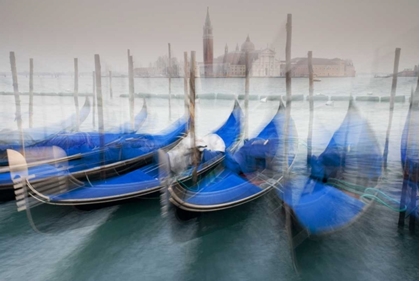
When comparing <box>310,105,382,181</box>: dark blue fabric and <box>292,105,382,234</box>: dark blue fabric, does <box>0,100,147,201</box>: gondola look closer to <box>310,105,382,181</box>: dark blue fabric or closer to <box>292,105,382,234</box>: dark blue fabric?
<box>292,105,382,234</box>: dark blue fabric

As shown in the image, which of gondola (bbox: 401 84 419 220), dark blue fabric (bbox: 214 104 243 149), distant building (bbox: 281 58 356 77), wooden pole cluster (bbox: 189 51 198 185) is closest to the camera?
gondola (bbox: 401 84 419 220)

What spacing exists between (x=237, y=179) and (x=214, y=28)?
1.45 m

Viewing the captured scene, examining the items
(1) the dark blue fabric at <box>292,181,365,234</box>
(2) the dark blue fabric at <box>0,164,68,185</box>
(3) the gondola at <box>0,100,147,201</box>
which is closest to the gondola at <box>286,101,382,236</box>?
(1) the dark blue fabric at <box>292,181,365,234</box>

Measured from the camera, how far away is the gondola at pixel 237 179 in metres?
1.98

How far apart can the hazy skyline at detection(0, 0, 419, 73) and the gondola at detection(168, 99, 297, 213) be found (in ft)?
2.94

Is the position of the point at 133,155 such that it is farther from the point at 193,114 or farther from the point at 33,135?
the point at 33,135

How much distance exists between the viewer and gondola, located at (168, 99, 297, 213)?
198cm

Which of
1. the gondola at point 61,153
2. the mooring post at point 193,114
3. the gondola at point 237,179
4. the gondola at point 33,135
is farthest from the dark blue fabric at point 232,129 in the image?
the gondola at point 33,135

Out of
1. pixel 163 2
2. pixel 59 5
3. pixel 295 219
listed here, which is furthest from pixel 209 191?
pixel 59 5

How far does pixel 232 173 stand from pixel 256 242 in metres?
0.59

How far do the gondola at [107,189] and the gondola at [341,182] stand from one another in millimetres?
939

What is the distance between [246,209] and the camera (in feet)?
7.73

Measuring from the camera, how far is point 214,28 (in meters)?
2.71

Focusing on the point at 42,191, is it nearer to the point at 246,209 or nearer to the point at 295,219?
the point at 246,209
